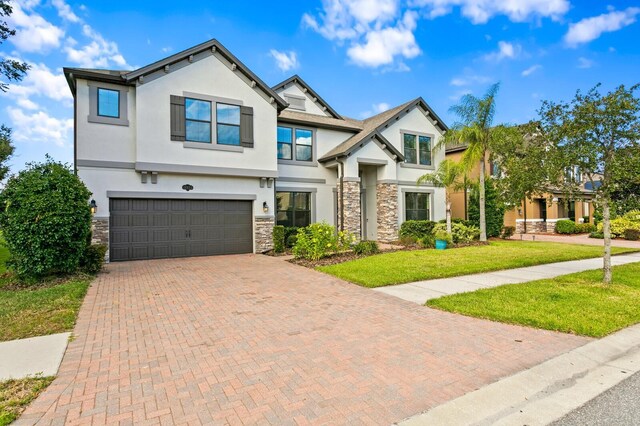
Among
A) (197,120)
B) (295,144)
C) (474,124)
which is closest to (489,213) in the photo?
(474,124)

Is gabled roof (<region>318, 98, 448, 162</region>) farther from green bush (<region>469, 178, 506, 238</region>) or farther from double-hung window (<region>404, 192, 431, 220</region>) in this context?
green bush (<region>469, 178, 506, 238</region>)

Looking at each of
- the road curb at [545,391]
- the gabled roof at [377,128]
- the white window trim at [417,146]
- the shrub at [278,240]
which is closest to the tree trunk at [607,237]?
the road curb at [545,391]

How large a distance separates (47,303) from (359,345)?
6.30m

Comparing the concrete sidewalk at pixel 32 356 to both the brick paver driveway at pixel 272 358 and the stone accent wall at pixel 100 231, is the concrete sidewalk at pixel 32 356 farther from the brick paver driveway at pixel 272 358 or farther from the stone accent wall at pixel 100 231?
the stone accent wall at pixel 100 231

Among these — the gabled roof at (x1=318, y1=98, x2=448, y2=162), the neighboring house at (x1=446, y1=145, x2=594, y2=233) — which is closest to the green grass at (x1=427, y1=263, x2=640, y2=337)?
the gabled roof at (x1=318, y1=98, x2=448, y2=162)

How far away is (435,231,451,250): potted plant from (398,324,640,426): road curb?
10.7m

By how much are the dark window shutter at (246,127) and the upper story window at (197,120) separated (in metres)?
1.35

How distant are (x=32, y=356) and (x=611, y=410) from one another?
6483 millimetres

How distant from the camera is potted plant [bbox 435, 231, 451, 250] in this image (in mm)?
15227

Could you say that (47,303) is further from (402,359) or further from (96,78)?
(96,78)

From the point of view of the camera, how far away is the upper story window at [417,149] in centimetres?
1960

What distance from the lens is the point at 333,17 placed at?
15695mm

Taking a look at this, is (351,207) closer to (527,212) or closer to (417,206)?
(417,206)

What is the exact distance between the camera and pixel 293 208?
16750 mm
